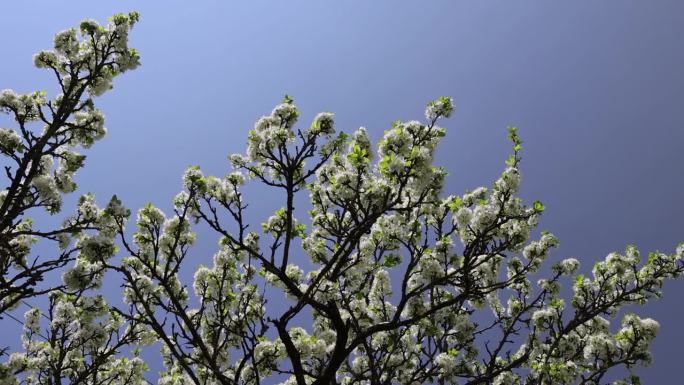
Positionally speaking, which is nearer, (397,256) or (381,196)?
(381,196)

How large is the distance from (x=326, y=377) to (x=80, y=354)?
9671 millimetres

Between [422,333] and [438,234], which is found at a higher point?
[438,234]

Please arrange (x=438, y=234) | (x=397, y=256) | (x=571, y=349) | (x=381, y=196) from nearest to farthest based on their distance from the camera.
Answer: (x=381, y=196)
(x=397, y=256)
(x=438, y=234)
(x=571, y=349)

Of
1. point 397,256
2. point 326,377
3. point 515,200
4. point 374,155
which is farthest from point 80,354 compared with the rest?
point 515,200

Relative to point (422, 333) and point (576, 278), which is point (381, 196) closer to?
point (422, 333)

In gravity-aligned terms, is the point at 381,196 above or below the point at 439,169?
below

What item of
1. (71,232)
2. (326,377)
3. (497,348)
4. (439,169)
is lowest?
(326,377)

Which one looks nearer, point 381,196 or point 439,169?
point 381,196

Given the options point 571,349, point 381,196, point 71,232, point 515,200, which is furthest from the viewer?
point 571,349

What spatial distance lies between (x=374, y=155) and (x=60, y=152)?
7158 millimetres

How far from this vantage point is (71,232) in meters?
9.98

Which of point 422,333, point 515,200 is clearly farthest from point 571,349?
point 515,200

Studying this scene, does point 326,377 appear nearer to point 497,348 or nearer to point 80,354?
point 497,348

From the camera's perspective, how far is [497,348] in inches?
524
